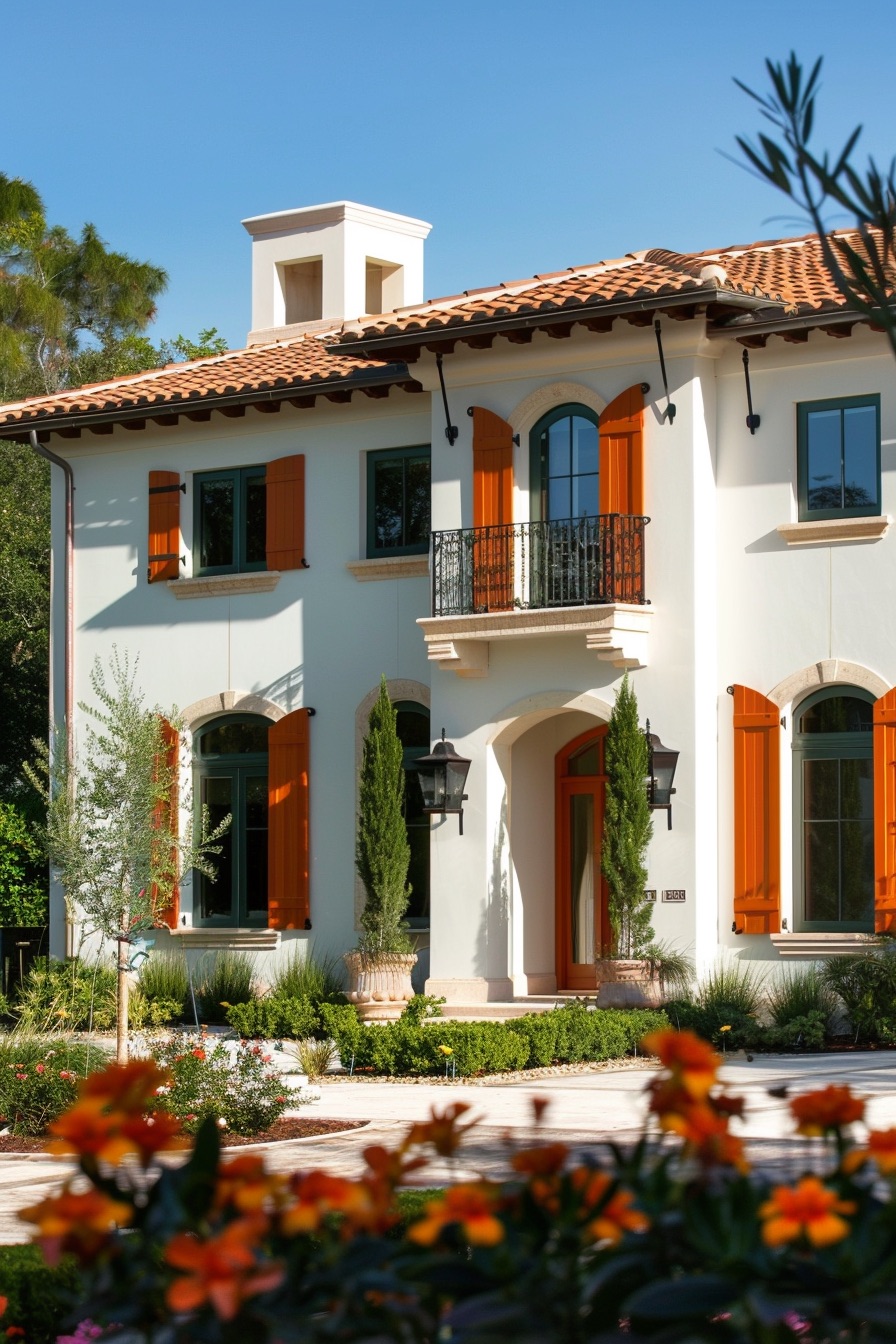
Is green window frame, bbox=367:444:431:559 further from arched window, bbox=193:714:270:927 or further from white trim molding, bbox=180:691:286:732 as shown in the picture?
arched window, bbox=193:714:270:927

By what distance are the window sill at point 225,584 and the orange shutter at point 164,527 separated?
235mm

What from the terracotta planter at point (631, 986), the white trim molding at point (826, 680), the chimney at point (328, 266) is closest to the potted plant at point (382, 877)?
the terracotta planter at point (631, 986)

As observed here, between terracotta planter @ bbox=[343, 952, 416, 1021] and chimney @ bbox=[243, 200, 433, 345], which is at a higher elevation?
chimney @ bbox=[243, 200, 433, 345]

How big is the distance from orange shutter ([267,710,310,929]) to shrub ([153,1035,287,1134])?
8.84 m

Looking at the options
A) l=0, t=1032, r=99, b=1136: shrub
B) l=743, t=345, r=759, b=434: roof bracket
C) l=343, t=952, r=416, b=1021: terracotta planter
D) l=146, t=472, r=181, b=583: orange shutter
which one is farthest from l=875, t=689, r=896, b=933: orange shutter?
l=146, t=472, r=181, b=583: orange shutter

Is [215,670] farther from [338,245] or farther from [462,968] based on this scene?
[338,245]

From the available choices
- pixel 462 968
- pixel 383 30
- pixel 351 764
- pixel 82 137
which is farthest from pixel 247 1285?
pixel 82 137

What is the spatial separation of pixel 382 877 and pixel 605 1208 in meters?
16.3

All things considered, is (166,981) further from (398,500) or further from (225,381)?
(225,381)

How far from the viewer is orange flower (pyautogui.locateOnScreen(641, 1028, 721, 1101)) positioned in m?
2.87

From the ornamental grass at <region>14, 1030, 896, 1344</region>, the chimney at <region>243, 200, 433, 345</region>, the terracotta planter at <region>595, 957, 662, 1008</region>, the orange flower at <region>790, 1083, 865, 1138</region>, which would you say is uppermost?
the chimney at <region>243, 200, 433, 345</region>

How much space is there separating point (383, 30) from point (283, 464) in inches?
441

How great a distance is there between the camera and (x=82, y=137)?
107 ft

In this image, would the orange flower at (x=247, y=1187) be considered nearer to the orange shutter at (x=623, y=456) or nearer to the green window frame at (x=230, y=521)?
the orange shutter at (x=623, y=456)
